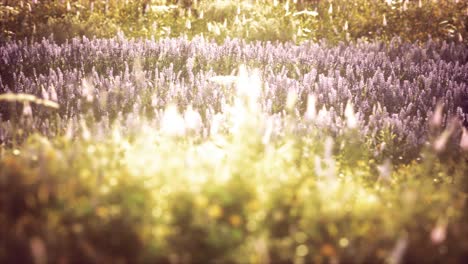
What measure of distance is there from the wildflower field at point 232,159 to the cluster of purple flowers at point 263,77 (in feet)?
0.08

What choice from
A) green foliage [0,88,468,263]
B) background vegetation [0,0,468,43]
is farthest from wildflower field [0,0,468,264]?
background vegetation [0,0,468,43]

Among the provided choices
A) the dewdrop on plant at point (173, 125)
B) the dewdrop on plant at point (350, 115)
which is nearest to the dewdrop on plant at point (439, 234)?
the dewdrop on plant at point (350, 115)

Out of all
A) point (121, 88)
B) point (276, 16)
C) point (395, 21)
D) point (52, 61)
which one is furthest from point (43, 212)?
point (395, 21)

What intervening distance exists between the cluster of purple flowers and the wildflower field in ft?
0.08

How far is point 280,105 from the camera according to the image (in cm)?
504

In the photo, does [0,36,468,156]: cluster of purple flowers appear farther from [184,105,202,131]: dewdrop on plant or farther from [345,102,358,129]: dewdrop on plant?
[184,105,202,131]: dewdrop on plant

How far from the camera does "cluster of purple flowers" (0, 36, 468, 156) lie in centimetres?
475

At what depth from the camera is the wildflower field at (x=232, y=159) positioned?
2.28m

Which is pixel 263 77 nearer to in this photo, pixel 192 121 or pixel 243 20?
pixel 192 121

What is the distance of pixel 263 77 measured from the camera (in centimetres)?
571

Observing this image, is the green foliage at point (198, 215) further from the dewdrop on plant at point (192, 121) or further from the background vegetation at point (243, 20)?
the background vegetation at point (243, 20)

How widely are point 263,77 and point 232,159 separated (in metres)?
2.87

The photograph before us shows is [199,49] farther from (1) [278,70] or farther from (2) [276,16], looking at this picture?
(2) [276,16]

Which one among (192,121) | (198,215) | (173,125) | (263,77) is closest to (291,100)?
(192,121)
